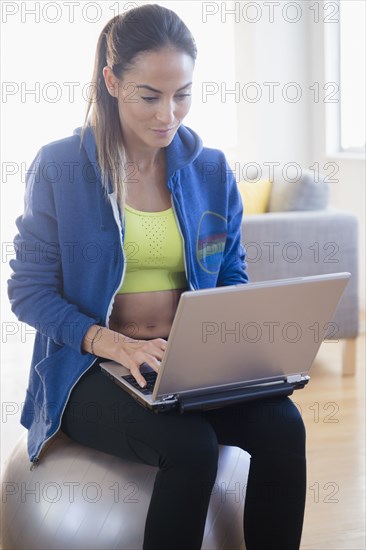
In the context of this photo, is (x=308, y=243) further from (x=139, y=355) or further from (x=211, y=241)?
(x=139, y=355)

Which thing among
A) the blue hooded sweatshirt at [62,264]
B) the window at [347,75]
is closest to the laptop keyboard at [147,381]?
the blue hooded sweatshirt at [62,264]

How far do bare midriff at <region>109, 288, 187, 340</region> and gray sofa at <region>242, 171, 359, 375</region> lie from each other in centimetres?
160

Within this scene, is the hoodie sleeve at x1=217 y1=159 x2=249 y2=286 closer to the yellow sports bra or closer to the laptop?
the yellow sports bra

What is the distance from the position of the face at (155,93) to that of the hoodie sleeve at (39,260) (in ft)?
0.61

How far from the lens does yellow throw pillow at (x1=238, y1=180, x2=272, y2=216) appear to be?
3.51 meters

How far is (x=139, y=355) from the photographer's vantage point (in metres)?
1.52

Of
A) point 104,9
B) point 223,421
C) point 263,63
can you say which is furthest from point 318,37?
point 223,421

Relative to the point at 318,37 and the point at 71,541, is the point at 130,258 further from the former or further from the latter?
the point at 318,37

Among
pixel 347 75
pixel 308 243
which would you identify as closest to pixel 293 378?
pixel 308 243

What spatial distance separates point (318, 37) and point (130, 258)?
370cm

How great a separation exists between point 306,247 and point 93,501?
1994 mm

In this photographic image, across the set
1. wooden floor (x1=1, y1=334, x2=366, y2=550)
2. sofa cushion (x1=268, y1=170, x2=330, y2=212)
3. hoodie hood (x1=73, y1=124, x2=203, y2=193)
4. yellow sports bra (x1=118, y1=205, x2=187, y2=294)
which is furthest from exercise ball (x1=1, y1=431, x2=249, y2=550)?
sofa cushion (x1=268, y1=170, x2=330, y2=212)

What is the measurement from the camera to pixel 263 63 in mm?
5137

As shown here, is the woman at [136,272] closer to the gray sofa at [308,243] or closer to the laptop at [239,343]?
the laptop at [239,343]
